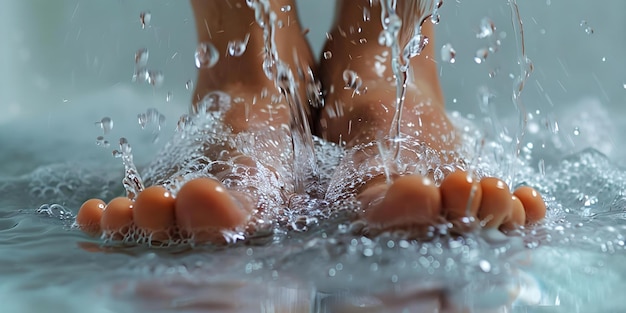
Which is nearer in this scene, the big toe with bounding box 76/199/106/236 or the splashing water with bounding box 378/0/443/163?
the big toe with bounding box 76/199/106/236

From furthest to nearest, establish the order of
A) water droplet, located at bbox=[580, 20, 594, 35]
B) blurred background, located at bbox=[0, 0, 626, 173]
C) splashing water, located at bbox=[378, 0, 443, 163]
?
water droplet, located at bbox=[580, 20, 594, 35] → blurred background, located at bbox=[0, 0, 626, 173] → splashing water, located at bbox=[378, 0, 443, 163]

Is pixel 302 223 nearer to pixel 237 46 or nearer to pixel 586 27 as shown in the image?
pixel 237 46

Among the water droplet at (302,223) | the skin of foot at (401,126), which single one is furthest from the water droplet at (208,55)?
the water droplet at (302,223)

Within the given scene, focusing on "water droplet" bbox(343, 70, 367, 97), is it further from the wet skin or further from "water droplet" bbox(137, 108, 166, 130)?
"water droplet" bbox(137, 108, 166, 130)

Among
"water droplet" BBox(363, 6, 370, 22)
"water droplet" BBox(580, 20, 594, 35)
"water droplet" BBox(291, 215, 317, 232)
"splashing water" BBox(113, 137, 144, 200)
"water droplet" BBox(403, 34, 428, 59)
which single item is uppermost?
"water droplet" BBox(580, 20, 594, 35)

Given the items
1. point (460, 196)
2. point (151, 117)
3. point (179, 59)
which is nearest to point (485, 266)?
point (460, 196)

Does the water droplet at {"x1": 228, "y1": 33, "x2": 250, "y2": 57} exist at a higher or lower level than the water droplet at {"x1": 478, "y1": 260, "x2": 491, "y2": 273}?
higher

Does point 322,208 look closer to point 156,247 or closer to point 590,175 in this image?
point 156,247

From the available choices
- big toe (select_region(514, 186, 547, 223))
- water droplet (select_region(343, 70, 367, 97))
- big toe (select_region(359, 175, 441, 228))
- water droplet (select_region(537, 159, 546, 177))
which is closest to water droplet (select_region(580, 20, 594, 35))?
water droplet (select_region(537, 159, 546, 177))
